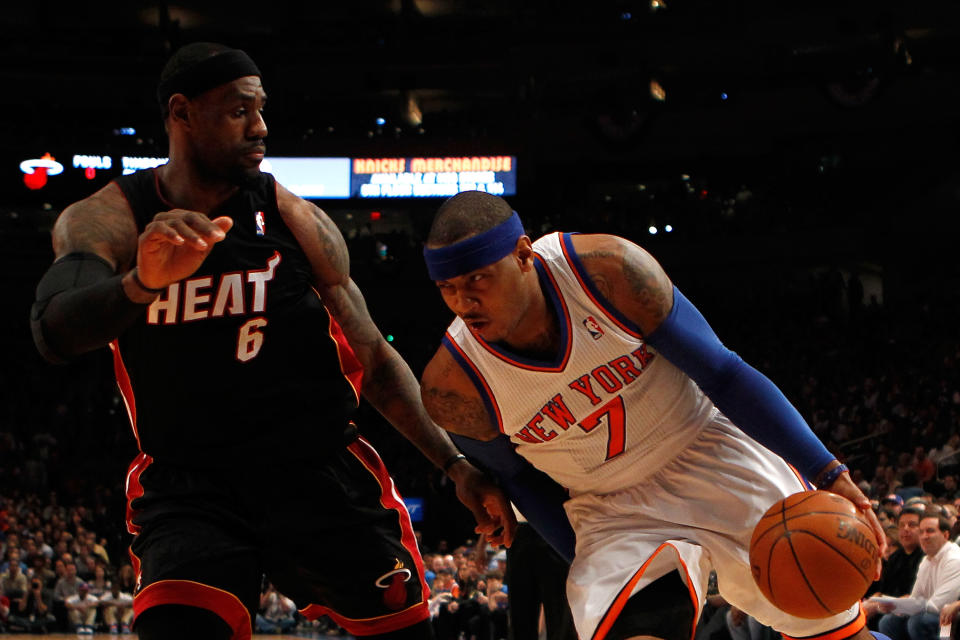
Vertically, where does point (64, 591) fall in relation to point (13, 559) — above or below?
below

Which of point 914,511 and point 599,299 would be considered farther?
point 914,511

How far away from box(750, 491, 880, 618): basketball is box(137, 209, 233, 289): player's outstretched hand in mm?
1735

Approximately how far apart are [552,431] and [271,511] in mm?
889

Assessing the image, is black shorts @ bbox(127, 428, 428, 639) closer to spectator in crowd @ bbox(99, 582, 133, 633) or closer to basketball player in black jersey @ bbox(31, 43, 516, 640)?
basketball player in black jersey @ bbox(31, 43, 516, 640)

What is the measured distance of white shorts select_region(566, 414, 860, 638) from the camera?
3.27 meters

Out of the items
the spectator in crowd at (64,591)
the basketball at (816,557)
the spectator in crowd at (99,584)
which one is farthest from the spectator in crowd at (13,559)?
the basketball at (816,557)

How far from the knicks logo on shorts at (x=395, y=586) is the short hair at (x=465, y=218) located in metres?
0.93

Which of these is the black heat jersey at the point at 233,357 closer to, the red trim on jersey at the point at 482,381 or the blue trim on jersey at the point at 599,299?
the red trim on jersey at the point at 482,381

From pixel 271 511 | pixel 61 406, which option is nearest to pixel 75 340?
pixel 271 511

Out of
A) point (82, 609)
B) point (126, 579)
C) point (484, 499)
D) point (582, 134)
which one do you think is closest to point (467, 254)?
point (484, 499)

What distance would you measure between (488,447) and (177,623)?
116 cm

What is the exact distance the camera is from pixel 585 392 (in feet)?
11.1

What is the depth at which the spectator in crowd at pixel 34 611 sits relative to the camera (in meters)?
14.0

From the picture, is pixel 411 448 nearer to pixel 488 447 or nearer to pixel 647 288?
pixel 488 447
